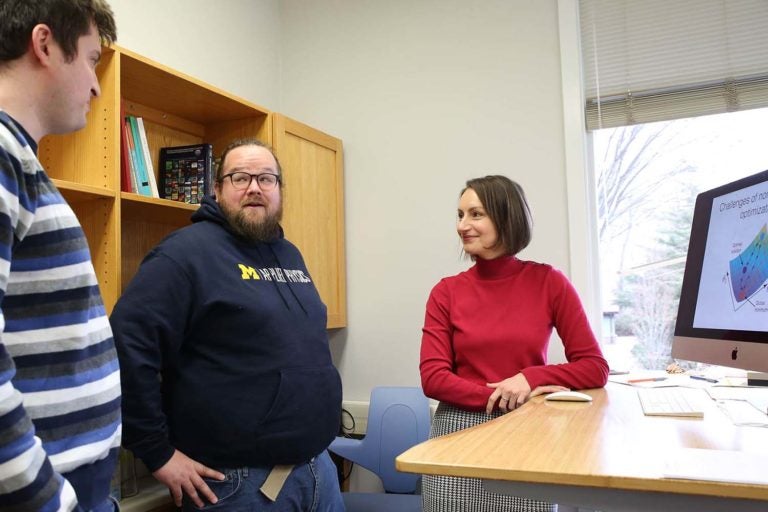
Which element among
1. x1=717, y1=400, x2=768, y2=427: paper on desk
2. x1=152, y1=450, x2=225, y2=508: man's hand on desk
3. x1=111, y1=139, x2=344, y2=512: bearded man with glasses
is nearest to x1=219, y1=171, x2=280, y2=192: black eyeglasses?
x1=111, y1=139, x2=344, y2=512: bearded man with glasses

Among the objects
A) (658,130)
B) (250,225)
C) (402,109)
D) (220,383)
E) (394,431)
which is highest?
(402,109)

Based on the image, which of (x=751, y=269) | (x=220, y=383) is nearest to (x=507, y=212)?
(x=751, y=269)

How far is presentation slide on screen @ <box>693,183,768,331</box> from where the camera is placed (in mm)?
1314

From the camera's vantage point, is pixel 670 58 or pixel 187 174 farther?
pixel 670 58

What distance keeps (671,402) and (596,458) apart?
21.4 inches

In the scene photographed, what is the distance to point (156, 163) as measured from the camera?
2393mm

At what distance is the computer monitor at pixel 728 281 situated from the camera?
51.7 inches

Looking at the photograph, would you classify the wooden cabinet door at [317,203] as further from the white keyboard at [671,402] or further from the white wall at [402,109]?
the white keyboard at [671,402]

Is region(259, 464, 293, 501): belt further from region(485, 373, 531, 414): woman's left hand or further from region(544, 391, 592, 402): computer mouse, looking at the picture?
region(544, 391, 592, 402): computer mouse

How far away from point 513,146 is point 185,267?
1691mm

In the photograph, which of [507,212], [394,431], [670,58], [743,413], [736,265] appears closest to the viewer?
[743,413]

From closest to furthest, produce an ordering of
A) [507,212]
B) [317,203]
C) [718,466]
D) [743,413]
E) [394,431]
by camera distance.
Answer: [718,466] < [743,413] < [507,212] < [394,431] < [317,203]

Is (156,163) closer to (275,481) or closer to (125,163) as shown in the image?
(125,163)

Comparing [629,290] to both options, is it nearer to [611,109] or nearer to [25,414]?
[611,109]
